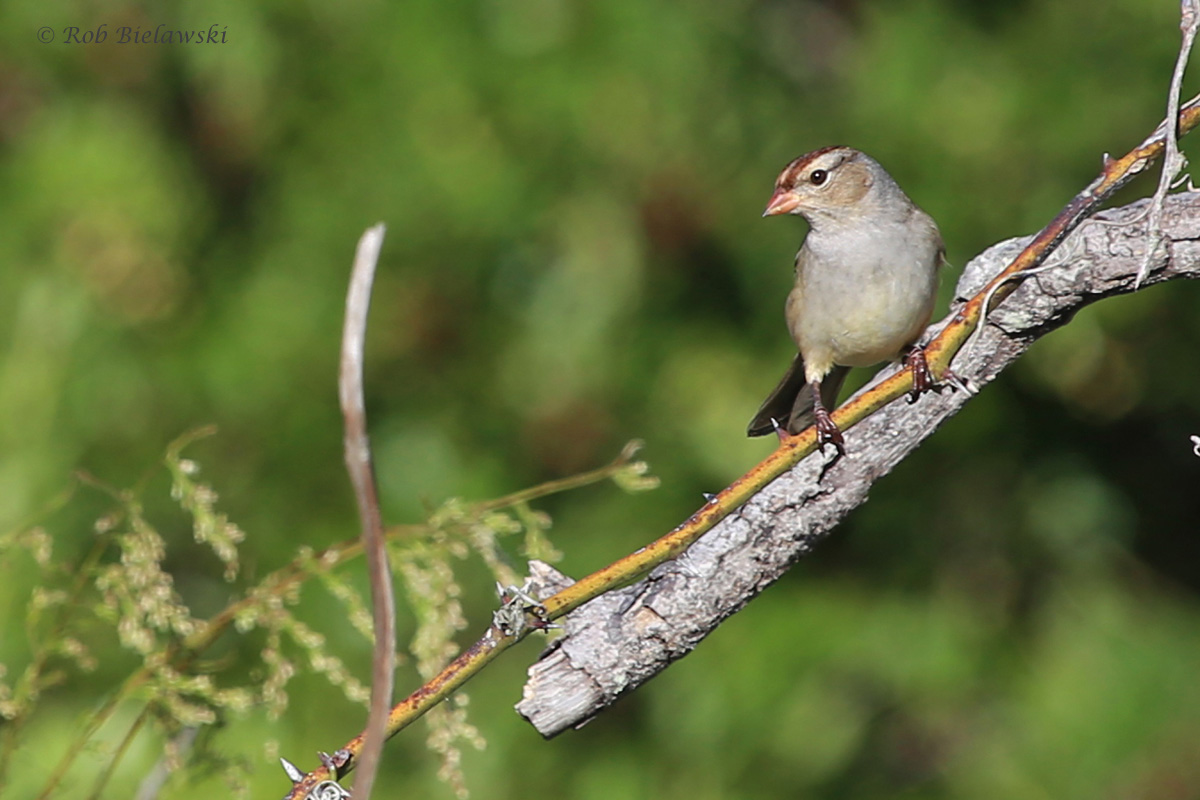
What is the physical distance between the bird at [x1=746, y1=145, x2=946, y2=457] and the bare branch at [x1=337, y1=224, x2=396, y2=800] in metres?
1.63

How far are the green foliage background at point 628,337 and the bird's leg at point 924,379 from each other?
206cm

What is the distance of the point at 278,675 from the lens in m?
1.86

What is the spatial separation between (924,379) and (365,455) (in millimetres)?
900

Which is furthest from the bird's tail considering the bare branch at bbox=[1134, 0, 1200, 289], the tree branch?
the bare branch at bbox=[1134, 0, 1200, 289]

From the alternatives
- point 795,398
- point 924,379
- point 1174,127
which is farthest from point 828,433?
point 795,398

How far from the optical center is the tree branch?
170 cm

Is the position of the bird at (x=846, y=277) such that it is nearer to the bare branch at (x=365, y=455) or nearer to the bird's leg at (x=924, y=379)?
the bird's leg at (x=924, y=379)

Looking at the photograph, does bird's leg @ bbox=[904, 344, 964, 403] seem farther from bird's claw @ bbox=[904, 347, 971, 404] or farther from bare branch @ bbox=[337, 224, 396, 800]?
bare branch @ bbox=[337, 224, 396, 800]

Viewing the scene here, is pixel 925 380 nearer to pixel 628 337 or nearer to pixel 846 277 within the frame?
pixel 846 277

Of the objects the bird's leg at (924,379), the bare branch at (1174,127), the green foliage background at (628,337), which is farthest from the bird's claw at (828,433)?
the green foliage background at (628,337)

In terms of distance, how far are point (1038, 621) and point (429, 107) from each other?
2.45m

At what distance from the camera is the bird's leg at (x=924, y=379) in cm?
168

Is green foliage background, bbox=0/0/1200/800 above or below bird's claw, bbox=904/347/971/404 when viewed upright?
Result: above

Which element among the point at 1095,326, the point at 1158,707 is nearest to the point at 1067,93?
the point at 1095,326
